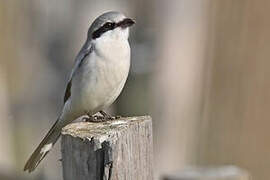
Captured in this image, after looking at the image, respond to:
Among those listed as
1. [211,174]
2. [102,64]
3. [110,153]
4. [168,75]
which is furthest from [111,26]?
[168,75]

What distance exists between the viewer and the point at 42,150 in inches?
129

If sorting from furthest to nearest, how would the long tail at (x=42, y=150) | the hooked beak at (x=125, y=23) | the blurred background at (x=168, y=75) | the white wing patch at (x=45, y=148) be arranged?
the blurred background at (x=168, y=75), the hooked beak at (x=125, y=23), the white wing patch at (x=45, y=148), the long tail at (x=42, y=150)

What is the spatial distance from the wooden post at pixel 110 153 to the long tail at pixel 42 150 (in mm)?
821

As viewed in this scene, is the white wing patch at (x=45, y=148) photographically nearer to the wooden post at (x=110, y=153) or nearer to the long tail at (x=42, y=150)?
the long tail at (x=42, y=150)

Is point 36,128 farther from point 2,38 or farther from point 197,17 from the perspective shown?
point 197,17

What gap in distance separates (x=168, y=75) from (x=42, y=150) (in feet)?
6.06

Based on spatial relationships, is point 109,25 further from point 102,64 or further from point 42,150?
point 42,150

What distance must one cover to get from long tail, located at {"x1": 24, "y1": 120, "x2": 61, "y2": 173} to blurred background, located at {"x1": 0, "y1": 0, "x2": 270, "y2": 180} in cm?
130

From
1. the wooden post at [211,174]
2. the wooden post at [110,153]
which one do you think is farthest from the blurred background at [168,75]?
the wooden post at [110,153]

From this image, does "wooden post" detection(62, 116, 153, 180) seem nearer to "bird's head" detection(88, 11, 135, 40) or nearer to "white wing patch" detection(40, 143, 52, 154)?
"white wing patch" detection(40, 143, 52, 154)

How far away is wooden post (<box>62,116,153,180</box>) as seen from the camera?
2141 mm

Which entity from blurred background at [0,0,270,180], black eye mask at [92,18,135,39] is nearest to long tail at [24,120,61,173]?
black eye mask at [92,18,135,39]

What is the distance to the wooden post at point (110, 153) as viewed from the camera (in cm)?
214

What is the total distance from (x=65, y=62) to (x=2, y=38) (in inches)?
23.1
